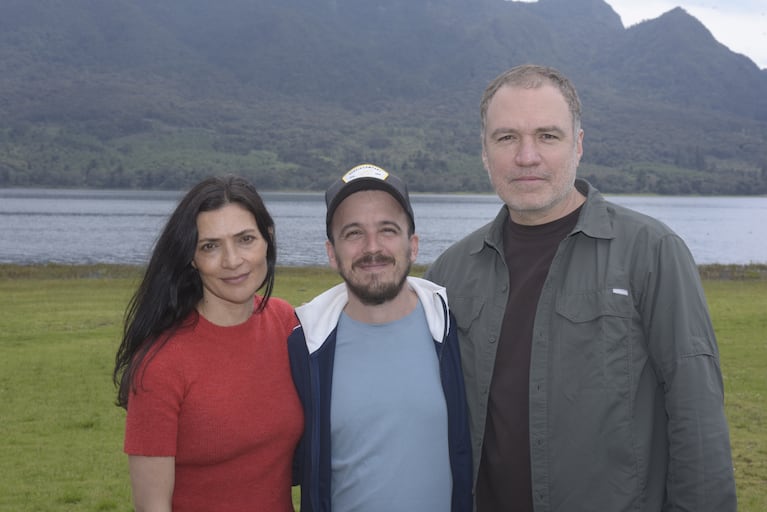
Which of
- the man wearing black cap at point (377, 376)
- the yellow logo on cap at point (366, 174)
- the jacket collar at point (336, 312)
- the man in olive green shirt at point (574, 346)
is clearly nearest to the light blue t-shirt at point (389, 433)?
the man wearing black cap at point (377, 376)

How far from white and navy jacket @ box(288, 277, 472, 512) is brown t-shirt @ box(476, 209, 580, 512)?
134 millimetres

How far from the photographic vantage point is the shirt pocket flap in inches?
143

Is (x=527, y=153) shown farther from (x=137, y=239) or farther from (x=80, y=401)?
Answer: (x=137, y=239)

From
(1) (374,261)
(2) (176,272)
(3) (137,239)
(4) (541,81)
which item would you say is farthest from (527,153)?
(3) (137,239)

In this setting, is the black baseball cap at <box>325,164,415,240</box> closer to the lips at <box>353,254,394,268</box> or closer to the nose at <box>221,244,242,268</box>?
the lips at <box>353,254,394,268</box>

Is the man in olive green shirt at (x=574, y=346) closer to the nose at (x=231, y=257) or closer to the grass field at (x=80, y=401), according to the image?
the nose at (x=231, y=257)

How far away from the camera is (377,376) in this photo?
12.6 ft

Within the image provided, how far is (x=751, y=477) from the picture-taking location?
903cm

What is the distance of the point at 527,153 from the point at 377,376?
1404 mm

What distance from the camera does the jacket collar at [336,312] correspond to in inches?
155

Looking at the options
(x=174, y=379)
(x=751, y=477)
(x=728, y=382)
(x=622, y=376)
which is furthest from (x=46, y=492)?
(x=728, y=382)

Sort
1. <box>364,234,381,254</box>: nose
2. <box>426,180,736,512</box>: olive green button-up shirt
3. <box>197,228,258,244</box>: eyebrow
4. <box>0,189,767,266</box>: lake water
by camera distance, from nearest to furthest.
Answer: <box>426,180,736,512</box>: olive green button-up shirt
<box>197,228,258,244</box>: eyebrow
<box>364,234,381,254</box>: nose
<box>0,189,767,266</box>: lake water

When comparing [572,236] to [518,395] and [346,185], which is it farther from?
[346,185]

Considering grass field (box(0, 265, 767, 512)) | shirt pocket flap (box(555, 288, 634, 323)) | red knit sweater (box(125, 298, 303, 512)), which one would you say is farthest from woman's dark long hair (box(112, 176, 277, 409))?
grass field (box(0, 265, 767, 512))
